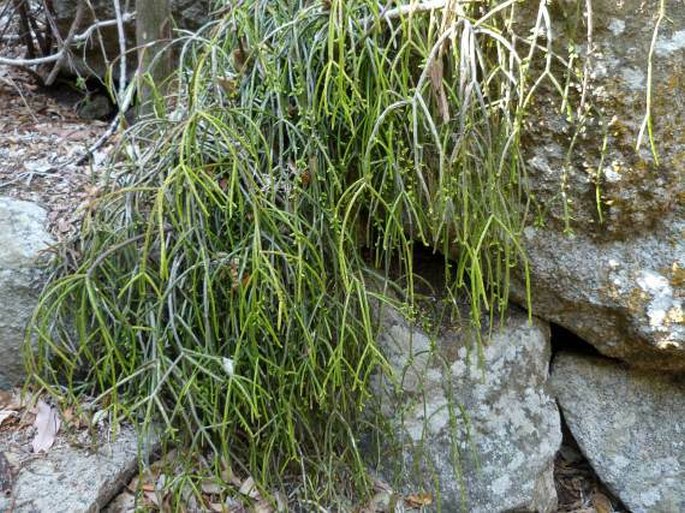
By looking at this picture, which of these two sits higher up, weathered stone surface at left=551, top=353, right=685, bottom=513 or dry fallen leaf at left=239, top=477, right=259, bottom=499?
dry fallen leaf at left=239, top=477, right=259, bottom=499

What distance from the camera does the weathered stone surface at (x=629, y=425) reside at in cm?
225

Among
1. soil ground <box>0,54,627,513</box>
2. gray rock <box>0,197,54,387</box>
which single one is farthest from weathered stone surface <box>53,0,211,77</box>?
gray rock <box>0,197,54,387</box>

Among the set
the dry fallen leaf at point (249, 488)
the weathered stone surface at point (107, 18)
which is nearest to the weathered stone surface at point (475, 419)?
the dry fallen leaf at point (249, 488)

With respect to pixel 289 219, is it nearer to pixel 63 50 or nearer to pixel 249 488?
pixel 249 488

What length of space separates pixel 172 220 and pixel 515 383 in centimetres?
105

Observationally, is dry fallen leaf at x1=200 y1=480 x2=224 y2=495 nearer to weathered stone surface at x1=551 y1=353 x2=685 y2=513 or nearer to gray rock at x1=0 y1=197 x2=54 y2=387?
gray rock at x1=0 y1=197 x2=54 y2=387

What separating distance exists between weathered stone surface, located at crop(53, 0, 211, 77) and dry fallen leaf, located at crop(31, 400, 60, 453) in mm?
1306

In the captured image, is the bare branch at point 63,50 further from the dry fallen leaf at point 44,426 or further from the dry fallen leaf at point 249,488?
the dry fallen leaf at point 249,488

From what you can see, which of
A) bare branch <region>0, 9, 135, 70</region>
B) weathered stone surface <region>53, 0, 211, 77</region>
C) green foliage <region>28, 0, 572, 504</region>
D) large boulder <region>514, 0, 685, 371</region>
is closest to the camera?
green foliage <region>28, 0, 572, 504</region>

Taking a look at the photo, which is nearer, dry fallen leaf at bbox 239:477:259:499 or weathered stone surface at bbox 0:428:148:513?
weathered stone surface at bbox 0:428:148:513

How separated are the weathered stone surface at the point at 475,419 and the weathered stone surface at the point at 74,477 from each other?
0.65m

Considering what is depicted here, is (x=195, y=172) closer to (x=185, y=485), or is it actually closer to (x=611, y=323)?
(x=185, y=485)

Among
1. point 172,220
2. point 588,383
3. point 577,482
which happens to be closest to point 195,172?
point 172,220

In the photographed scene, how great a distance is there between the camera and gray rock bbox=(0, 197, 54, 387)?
6.76 ft
